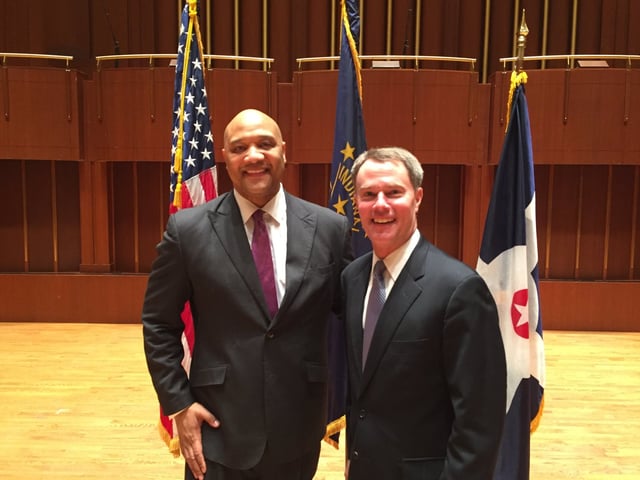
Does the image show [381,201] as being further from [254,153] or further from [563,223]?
[563,223]

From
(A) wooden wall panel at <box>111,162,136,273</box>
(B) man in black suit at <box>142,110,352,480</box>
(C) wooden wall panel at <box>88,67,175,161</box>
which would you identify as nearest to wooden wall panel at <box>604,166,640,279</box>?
(C) wooden wall panel at <box>88,67,175,161</box>

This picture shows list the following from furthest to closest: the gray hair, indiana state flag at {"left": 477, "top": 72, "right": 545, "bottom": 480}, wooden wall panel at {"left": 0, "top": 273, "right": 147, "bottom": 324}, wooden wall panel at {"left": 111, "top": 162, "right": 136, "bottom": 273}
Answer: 1. wooden wall panel at {"left": 111, "top": 162, "right": 136, "bottom": 273}
2. wooden wall panel at {"left": 0, "top": 273, "right": 147, "bottom": 324}
3. indiana state flag at {"left": 477, "top": 72, "right": 545, "bottom": 480}
4. the gray hair

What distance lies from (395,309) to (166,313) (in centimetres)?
75

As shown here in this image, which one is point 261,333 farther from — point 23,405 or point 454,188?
point 454,188

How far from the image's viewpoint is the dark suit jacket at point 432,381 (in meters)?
1.38

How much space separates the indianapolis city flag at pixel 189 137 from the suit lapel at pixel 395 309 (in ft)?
4.90

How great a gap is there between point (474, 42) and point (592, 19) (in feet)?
5.09

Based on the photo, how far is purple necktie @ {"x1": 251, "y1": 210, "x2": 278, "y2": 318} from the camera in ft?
5.74

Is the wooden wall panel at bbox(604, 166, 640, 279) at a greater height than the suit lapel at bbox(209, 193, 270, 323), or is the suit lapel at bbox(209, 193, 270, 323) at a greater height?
the suit lapel at bbox(209, 193, 270, 323)

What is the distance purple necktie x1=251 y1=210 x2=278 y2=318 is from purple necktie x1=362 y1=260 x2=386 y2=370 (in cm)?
35

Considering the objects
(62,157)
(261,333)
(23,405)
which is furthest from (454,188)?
(261,333)

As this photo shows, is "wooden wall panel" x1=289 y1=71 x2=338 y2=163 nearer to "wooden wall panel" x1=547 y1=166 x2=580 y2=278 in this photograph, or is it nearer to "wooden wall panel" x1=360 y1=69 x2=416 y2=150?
"wooden wall panel" x1=360 y1=69 x2=416 y2=150

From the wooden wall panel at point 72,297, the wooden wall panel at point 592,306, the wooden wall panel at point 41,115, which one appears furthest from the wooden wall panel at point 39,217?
the wooden wall panel at point 592,306

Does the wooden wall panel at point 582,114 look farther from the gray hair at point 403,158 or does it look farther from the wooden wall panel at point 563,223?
the gray hair at point 403,158
